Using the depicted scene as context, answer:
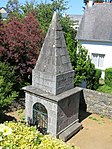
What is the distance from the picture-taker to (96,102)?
13.1 meters

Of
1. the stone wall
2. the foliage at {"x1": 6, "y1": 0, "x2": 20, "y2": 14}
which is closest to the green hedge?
the stone wall

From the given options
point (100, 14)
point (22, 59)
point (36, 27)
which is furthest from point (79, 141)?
point (100, 14)

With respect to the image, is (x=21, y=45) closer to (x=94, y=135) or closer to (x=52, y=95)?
(x=52, y=95)

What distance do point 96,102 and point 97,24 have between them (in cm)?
1072

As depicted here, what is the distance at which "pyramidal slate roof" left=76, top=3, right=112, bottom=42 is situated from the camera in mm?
20355

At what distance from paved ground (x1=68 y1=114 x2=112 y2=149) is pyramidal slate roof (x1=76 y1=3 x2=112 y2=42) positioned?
10105 millimetres

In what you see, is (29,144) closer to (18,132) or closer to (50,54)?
(18,132)

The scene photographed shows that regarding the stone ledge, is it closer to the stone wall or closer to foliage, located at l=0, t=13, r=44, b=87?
the stone wall

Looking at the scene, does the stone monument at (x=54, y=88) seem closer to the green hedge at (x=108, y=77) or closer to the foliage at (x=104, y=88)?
the foliage at (x=104, y=88)

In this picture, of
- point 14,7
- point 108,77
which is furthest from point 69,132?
point 14,7

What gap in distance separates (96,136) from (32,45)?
269 inches

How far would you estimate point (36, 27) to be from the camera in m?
14.2

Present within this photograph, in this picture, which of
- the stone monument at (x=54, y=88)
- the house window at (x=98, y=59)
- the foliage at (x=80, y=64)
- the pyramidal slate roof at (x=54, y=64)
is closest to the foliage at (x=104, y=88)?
the foliage at (x=80, y=64)

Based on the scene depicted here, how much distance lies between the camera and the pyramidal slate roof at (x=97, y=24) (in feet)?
66.8
